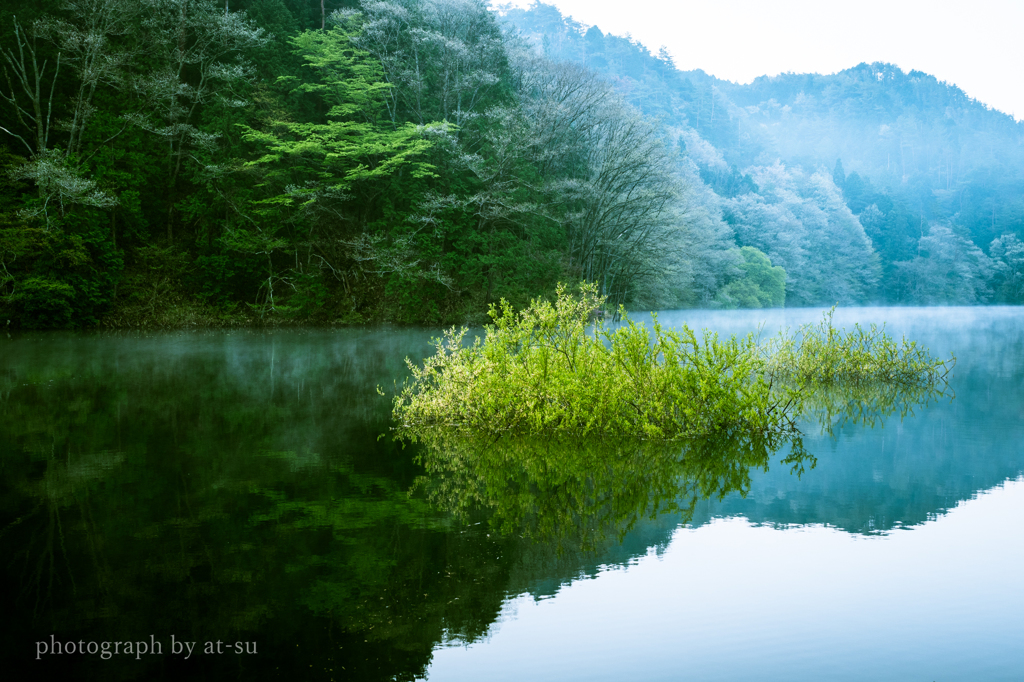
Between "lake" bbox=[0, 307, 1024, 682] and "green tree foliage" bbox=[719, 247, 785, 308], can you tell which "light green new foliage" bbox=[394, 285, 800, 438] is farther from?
"green tree foliage" bbox=[719, 247, 785, 308]

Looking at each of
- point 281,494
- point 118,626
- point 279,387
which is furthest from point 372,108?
point 118,626

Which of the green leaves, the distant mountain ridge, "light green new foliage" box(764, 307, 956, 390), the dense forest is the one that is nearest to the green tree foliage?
the distant mountain ridge

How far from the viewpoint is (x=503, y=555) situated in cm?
487

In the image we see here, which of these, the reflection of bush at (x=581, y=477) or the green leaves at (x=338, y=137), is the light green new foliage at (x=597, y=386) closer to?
the reflection of bush at (x=581, y=477)

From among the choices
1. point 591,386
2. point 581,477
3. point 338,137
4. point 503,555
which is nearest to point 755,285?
point 338,137

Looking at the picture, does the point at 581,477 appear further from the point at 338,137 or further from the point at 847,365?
the point at 338,137

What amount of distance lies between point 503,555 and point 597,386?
380cm

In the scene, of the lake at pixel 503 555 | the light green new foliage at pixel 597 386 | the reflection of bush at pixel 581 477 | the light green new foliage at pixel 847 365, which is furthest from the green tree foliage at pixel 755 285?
the reflection of bush at pixel 581 477

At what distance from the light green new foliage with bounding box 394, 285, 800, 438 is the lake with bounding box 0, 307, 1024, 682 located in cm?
42

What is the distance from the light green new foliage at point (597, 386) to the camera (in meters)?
8.27

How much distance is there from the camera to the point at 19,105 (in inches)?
1056

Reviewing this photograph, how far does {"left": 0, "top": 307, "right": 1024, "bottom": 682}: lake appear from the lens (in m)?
3.68

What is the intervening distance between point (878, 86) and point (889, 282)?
2590cm

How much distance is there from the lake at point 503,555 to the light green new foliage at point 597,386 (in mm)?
416
